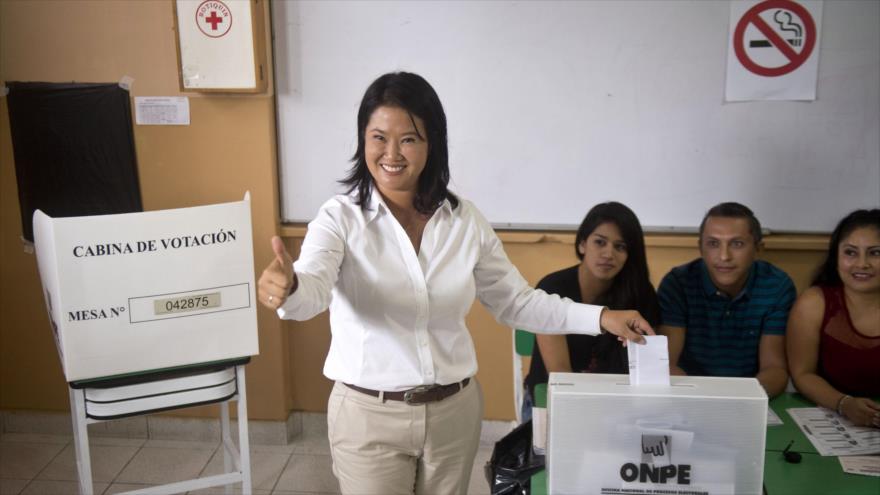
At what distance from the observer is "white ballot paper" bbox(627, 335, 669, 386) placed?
1268 mm

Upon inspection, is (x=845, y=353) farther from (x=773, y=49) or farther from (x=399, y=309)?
(x=399, y=309)

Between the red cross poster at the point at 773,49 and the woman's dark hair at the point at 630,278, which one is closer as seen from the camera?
the woman's dark hair at the point at 630,278

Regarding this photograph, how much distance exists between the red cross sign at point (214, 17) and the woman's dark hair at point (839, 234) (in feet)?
7.46

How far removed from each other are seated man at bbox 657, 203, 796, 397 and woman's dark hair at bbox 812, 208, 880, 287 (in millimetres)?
109

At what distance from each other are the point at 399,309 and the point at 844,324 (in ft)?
4.69

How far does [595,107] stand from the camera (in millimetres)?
2787

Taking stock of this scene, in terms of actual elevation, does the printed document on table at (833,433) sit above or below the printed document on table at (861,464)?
below

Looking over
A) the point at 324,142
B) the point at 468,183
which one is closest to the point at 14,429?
the point at 324,142

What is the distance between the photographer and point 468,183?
291cm

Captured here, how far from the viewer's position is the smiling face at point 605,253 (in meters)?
2.18

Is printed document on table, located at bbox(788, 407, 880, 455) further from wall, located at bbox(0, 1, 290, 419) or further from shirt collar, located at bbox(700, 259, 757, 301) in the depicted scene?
wall, located at bbox(0, 1, 290, 419)

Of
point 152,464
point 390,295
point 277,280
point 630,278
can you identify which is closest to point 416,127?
point 390,295

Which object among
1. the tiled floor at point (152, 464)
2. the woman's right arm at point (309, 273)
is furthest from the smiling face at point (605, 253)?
the tiled floor at point (152, 464)

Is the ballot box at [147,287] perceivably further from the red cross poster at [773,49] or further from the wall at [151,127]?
the red cross poster at [773,49]
